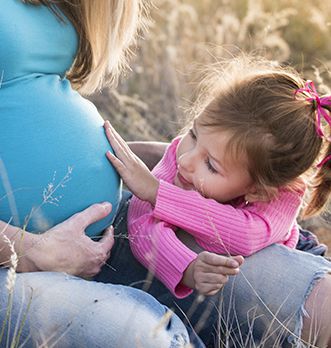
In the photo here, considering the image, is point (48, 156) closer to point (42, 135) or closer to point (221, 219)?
point (42, 135)

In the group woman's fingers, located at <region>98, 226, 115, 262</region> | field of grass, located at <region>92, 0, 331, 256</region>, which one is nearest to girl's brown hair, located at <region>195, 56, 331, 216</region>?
woman's fingers, located at <region>98, 226, 115, 262</region>

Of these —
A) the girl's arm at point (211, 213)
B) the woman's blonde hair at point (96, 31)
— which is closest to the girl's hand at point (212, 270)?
the girl's arm at point (211, 213)

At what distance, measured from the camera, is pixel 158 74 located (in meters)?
5.78

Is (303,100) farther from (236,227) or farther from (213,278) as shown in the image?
(213,278)

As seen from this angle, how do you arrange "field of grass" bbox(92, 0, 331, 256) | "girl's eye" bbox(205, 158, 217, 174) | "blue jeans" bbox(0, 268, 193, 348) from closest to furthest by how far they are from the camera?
1. "blue jeans" bbox(0, 268, 193, 348)
2. "girl's eye" bbox(205, 158, 217, 174)
3. "field of grass" bbox(92, 0, 331, 256)

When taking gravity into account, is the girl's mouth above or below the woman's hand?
above

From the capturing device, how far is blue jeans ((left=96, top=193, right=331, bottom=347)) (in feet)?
8.74

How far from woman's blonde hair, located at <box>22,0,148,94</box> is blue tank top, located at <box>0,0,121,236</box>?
0.06m

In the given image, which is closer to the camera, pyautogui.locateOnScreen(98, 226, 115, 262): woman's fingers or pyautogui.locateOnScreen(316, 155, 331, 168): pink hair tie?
pyautogui.locateOnScreen(98, 226, 115, 262): woman's fingers

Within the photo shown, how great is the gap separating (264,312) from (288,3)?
15.9ft

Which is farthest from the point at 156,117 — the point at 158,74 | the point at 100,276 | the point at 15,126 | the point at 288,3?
the point at 15,126

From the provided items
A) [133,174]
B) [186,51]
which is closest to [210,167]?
[133,174]

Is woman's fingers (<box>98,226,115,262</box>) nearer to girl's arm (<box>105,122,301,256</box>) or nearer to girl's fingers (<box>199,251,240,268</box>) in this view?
girl's arm (<box>105,122,301,256</box>)

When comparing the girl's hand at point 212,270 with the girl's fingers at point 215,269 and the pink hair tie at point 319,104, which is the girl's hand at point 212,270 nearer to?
the girl's fingers at point 215,269
